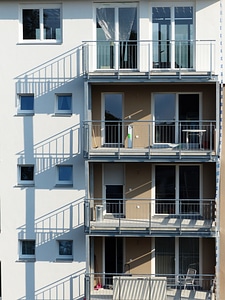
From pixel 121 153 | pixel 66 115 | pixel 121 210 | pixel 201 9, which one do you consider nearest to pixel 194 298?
pixel 121 210

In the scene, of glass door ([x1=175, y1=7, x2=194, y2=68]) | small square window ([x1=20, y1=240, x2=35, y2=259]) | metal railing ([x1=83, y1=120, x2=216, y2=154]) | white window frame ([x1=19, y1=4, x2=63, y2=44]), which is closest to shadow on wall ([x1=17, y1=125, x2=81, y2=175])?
metal railing ([x1=83, y1=120, x2=216, y2=154])

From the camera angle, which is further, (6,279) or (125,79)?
(6,279)

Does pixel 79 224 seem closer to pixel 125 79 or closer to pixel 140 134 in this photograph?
pixel 140 134

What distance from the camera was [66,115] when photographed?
14.2 m

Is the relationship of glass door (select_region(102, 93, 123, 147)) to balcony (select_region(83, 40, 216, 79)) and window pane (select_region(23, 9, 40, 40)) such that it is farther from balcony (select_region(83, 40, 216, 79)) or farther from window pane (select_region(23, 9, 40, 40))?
window pane (select_region(23, 9, 40, 40))

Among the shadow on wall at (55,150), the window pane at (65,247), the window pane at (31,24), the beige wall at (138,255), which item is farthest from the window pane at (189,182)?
the window pane at (31,24)

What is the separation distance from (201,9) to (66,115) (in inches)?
207

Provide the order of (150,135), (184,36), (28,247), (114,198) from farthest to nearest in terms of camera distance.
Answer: (114,198), (28,247), (150,135), (184,36)

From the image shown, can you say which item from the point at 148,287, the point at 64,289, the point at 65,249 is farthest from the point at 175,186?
the point at 64,289

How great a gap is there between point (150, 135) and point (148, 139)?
14cm

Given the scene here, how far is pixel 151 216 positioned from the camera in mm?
14367

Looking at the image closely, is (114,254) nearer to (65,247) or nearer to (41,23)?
(65,247)

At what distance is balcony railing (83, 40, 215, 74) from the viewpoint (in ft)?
45.7

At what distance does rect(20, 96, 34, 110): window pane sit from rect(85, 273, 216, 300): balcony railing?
556 centimetres
